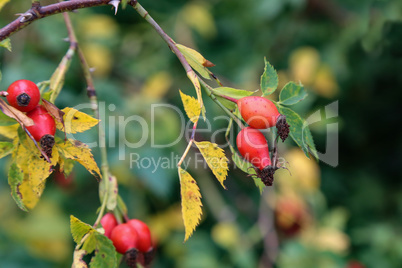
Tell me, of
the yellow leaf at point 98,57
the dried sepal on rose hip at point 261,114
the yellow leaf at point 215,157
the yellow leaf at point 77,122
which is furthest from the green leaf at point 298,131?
the yellow leaf at point 98,57

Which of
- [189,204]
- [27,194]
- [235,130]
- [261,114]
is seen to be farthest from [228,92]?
[235,130]

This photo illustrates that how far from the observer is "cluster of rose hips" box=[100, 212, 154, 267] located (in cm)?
96

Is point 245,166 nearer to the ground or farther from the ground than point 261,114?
nearer to the ground

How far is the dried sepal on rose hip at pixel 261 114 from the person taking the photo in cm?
86

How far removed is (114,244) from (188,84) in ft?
5.70

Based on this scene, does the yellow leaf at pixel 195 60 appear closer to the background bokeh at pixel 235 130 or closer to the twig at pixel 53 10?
the twig at pixel 53 10

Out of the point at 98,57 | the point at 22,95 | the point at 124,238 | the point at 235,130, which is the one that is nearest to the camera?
the point at 22,95

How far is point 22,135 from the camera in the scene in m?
0.92

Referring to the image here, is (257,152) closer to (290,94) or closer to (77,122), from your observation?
(290,94)

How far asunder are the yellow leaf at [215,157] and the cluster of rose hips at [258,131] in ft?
0.19

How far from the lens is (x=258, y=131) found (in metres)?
0.90

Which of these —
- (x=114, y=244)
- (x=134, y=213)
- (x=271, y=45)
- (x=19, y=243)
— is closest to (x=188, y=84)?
(x=271, y=45)

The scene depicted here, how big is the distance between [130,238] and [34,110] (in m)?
0.32

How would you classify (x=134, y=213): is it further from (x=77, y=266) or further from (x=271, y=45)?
(x=77, y=266)
